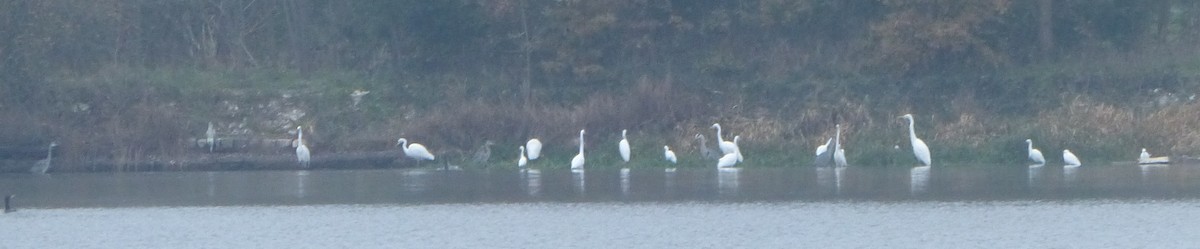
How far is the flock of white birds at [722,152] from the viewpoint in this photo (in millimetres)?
28609

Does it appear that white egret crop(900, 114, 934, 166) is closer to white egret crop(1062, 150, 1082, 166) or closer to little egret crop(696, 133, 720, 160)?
white egret crop(1062, 150, 1082, 166)

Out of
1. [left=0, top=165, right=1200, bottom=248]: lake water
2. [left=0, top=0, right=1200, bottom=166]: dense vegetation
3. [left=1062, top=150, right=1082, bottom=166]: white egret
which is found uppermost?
[left=0, top=0, right=1200, bottom=166]: dense vegetation

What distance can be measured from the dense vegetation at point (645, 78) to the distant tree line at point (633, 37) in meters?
0.04

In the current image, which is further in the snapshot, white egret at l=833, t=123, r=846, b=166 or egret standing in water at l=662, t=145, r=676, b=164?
egret standing in water at l=662, t=145, r=676, b=164

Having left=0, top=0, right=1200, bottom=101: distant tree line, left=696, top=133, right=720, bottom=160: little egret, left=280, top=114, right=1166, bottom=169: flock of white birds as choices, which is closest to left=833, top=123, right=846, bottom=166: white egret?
left=280, top=114, right=1166, bottom=169: flock of white birds

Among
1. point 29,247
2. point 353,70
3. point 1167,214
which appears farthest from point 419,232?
point 353,70

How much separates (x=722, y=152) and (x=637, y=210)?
9949mm

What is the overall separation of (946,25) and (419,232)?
15.8m

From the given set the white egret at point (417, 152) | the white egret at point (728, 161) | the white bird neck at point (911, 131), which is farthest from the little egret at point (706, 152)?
the white egret at point (417, 152)

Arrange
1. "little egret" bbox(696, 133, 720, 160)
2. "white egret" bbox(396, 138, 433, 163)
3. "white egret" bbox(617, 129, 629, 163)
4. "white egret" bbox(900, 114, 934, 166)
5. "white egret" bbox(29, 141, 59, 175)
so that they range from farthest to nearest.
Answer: "white egret" bbox(29, 141, 59, 175)
"white egret" bbox(396, 138, 433, 163)
"white egret" bbox(617, 129, 629, 163)
"little egret" bbox(696, 133, 720, 160)
"white egret" bbox(900, 114, 934, 166)

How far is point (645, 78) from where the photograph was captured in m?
33.3

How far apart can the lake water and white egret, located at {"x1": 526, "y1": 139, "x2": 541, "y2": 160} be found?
2.25m

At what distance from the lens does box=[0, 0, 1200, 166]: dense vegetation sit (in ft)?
103

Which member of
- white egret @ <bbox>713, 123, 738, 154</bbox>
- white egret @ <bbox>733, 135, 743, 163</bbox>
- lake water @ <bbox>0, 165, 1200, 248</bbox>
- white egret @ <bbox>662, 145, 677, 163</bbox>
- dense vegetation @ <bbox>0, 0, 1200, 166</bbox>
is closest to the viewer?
lake water @ <bbox>0, 165, 1200, 248</bbox>
